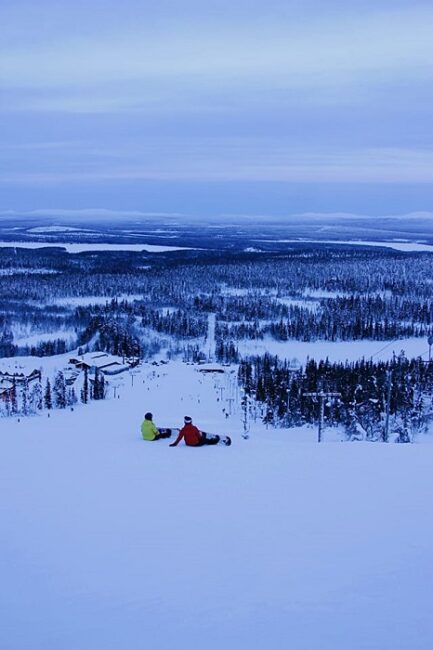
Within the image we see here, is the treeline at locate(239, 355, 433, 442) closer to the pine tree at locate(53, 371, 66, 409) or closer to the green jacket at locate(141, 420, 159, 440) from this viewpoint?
the pine tree at locate(53, 371, 66, 409)

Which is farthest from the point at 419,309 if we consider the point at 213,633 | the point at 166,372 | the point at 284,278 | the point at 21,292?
the point at 213,633

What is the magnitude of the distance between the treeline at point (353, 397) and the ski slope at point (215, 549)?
12.0 metres

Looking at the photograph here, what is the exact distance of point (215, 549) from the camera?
550 cm

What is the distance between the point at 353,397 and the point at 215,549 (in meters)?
20.8

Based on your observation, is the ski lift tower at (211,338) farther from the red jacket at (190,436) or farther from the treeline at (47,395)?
the red jacket at (190,436)

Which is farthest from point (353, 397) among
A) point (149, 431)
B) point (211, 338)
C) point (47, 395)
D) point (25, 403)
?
point (211, 338)

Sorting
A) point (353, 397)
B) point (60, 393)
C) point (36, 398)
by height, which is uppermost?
point (353, 397)

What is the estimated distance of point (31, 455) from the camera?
8.49m

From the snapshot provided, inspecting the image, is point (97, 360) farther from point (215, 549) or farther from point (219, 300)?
point (219, 300)

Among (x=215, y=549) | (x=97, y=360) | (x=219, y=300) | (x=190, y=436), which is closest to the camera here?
(x=215, y=549)

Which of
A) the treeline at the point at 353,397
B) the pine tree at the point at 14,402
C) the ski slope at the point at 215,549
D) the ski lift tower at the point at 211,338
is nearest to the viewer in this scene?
the ski slope at the point at 215,549

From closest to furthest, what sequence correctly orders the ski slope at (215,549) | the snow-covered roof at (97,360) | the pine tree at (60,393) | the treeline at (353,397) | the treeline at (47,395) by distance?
the ski slope at (215,549) → the treeline at (353,397) → the treeline at (47,395) → the pine tree at (60,393) → the snow-covered roof at (97,360)

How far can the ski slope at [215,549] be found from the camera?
172 inches

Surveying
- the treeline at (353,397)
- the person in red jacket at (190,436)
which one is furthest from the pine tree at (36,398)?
the person in red jacket at (190,436)
